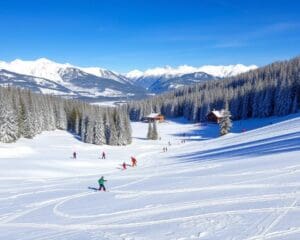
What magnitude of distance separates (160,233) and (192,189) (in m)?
9.28

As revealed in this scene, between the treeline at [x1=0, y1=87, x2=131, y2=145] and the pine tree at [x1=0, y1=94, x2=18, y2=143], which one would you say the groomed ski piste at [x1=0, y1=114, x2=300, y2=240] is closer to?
the pine tree at [x1=0, y1=94, x2=18, y2=143]

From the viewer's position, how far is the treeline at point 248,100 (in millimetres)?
122625

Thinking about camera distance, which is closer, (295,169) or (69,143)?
(295,169)

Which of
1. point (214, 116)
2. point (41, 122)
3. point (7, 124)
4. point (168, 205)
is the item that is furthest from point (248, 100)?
point (168, 205)

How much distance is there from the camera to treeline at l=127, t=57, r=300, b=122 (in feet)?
402

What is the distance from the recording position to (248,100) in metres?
138

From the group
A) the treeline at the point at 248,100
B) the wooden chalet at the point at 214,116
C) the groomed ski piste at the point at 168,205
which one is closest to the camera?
the groomed ski piste at the point at 168,205

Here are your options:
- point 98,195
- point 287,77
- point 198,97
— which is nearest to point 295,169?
point 98,195

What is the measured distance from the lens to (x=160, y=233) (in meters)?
16.1

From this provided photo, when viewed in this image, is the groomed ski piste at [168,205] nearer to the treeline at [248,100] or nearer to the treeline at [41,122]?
the treeline at [41,122]

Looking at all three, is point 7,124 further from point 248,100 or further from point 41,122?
point 248,100

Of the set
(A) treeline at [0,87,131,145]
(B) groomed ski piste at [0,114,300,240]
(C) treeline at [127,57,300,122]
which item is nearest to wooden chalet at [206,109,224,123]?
(C) treeline at [127,57,300,122]

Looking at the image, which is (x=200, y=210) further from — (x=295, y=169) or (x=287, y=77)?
(x=287, y=77)

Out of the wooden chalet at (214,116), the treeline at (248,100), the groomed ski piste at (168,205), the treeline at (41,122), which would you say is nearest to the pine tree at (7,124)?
the treeline at (41,122)
